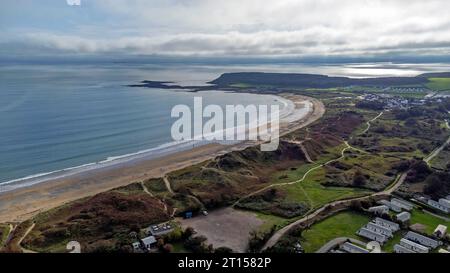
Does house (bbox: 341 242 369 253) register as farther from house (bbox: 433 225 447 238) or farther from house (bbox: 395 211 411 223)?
house (bbox: 395 211 411 223)

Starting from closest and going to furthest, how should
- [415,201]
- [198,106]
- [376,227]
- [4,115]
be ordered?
[376,227] → [415,201] → [4,115] → [198,106]

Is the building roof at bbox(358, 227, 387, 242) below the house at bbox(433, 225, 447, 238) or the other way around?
the other way around

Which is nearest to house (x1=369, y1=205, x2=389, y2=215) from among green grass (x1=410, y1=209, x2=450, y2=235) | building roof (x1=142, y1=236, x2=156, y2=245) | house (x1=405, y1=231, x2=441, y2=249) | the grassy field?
the grassy field
